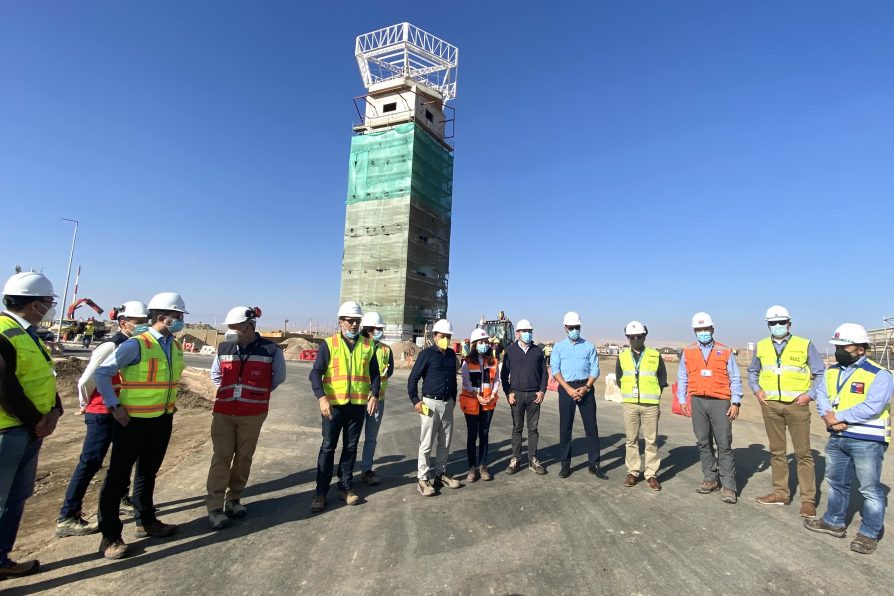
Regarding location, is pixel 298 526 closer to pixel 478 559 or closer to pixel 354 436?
pixel 354 436

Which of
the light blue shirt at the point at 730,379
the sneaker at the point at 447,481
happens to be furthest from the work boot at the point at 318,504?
the light blue shirt at the point at 730,379

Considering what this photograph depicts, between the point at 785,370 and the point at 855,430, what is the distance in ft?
3.34

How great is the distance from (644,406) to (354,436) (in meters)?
3.73

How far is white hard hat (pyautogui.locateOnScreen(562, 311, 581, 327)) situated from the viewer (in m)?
6.37

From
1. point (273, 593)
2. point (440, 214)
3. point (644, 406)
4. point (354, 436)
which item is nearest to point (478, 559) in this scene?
point (273, 593)

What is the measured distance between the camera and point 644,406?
573 cm

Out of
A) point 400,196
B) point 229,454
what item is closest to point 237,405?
point 229,454

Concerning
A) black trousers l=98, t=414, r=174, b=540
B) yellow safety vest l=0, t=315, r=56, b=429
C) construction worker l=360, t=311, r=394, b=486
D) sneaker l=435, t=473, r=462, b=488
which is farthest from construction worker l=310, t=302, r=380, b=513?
yellow safety vest l=0, t=315, r=56, b=429

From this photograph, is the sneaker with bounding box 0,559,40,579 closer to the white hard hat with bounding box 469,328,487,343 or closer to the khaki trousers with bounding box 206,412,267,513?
the khaki trousers with bounding box 206,412,267,513

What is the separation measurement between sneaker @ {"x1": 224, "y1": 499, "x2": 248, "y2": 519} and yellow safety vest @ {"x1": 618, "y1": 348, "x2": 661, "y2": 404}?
469cm

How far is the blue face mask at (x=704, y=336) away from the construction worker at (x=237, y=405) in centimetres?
520

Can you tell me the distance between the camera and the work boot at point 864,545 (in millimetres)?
3797

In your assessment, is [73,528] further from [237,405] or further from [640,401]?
[640,401]

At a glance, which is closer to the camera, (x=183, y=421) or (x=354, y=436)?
(x=354, y=436)
